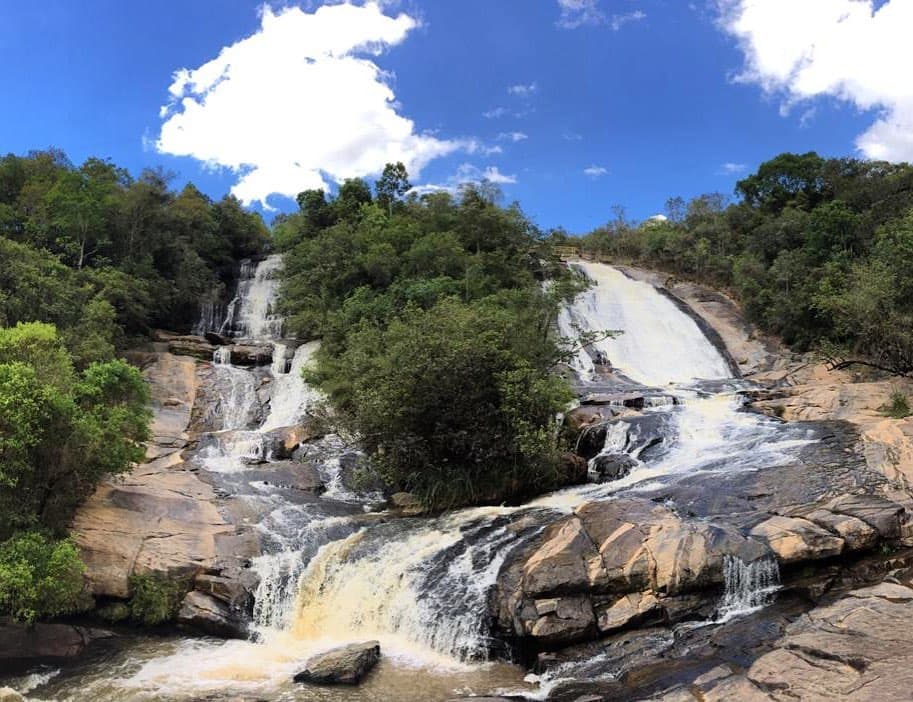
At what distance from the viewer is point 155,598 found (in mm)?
11438

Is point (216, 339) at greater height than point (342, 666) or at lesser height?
greater

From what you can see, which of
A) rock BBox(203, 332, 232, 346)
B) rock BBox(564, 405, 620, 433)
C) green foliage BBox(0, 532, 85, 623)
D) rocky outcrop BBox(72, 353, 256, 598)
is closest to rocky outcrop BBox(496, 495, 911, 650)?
rocky outcrop BBox(72, 353, 256, 598)

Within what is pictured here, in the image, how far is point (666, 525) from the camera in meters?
11.2

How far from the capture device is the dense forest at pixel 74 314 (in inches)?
420

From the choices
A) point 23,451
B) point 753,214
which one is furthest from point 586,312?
point 23,451

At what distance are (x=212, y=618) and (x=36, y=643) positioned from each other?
2.74 metres

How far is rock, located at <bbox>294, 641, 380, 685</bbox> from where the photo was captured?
923 cm

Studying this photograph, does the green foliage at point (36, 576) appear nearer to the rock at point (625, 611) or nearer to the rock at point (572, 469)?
the rock at point (625, 611)

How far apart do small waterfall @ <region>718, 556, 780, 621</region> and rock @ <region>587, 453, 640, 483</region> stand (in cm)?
652

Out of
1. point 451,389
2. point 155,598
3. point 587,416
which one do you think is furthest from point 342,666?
point 587,416

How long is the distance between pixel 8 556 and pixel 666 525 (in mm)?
10891

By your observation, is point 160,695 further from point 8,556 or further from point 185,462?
point 185,462

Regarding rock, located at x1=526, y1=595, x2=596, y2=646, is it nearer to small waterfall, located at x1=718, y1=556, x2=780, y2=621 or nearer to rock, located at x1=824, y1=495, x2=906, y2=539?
small waterfall, located at x1=718, y1=556, x2=780, y2=621

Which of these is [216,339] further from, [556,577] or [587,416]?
[556,577]
